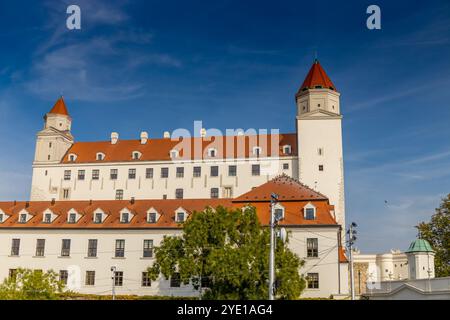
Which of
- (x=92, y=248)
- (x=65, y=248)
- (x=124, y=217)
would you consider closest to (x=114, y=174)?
(x=124, y=217)

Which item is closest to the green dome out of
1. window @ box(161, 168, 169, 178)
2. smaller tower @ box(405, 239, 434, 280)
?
smaller tower @ box(405, 239, 434, 280)

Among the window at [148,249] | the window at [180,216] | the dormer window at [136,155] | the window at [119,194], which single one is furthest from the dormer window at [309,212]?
the dormer window at [136,155]

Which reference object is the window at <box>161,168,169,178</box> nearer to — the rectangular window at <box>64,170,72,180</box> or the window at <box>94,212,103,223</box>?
the rectangular window at <box>64,170,72,180</box>

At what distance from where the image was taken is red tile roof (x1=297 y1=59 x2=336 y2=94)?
73.7 meters

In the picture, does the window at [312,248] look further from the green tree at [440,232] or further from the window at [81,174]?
the window at [81,174]

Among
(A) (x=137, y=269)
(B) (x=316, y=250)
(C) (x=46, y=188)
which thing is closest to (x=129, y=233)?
(A) (x=137, y=269)

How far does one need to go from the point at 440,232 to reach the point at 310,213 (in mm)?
26907

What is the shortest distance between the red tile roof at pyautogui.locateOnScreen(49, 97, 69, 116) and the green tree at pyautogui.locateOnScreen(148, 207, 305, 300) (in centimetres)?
4765

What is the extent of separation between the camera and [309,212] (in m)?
50.4

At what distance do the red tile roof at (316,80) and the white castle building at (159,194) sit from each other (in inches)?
5.9

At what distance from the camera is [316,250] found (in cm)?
4891

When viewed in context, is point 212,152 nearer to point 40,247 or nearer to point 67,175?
point 67,175

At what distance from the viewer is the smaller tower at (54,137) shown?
8038cm

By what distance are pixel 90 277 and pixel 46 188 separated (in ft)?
98.0
